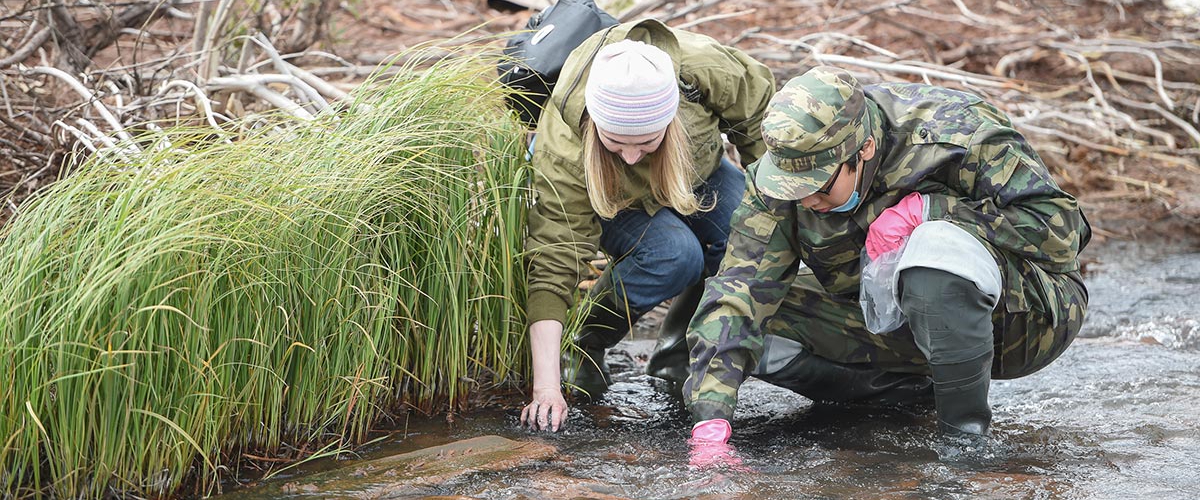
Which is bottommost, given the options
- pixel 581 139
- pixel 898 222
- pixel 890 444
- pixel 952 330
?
pixel 890 444

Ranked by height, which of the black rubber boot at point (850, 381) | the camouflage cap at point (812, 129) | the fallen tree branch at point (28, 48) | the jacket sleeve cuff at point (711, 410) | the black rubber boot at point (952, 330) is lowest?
the black rubber boot at point (850, 381)

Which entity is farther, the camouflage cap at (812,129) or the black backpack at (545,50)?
the black backpack at (545,50)

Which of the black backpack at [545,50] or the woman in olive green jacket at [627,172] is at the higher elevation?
the black backpack at [545,50]

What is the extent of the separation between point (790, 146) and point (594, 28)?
103cm

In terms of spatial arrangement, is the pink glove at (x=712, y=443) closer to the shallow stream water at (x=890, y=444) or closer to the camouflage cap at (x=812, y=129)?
the shallow stream water at (x=890, y=444)

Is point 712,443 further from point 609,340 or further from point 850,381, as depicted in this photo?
point 609,340

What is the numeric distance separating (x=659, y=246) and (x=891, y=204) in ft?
2.54

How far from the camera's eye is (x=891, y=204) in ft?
10.1

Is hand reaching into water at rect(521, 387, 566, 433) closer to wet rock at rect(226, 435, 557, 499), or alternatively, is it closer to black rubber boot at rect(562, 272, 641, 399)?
wet rock at rect(226, 435, 557, 499)

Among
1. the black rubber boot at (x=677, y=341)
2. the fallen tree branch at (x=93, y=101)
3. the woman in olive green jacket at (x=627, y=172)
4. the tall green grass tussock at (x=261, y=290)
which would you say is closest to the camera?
the tall green grass tussock at (x=261, y=290)

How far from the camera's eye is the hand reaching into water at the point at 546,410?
10.8ft

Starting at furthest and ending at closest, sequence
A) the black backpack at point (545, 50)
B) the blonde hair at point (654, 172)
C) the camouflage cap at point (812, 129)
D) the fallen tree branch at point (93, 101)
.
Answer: the fallen tree branch at point (93, 101) → the black backpack at point (545, 50) → the blonde hair at point (654, 172) → the camouflage cap at point (812, 129)

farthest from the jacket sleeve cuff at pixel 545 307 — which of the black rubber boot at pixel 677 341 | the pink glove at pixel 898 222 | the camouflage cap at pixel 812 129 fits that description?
the pink glove at pixel 898 222

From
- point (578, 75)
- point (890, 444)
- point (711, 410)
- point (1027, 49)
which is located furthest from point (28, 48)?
point (1027, 49)
